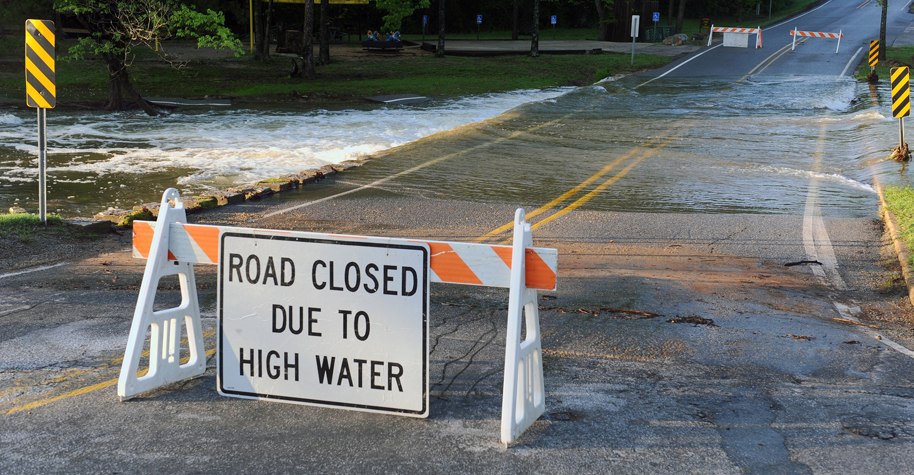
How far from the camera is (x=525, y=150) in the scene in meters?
16.9

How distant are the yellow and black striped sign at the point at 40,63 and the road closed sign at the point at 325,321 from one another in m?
6.34

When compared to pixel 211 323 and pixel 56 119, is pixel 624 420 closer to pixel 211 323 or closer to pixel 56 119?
pixel 211 323

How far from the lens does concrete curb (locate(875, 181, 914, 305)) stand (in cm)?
753

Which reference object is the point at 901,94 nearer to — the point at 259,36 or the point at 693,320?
the point at 693,320

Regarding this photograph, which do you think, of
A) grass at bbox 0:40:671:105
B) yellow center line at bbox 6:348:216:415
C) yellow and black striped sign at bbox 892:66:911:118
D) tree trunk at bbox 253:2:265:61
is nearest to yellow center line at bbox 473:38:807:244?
yellow center line at bbox 6:348:216:415

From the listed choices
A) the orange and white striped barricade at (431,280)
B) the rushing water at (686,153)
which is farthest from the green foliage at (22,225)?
the rushing water at (686,153)

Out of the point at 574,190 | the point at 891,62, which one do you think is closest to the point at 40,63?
the point at 574,190

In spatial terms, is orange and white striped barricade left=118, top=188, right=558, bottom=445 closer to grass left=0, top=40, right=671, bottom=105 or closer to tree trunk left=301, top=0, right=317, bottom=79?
grass left=0, top=40, right=671, bottom=105

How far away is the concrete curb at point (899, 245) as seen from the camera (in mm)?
7531

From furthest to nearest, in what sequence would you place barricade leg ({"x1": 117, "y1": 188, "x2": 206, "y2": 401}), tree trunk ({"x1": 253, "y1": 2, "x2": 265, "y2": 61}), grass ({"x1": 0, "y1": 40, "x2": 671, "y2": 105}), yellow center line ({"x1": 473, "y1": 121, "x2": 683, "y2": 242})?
tree trunk ({"x1": 253, "y1": 2, "x2": 265, "y2": 61}) → grass ({"x1": 0, "y1": 40, "x2": 671, "y2": 105}) → yellow center line ({"x1": 473, "y1": 121, "x2": 683, "y2": 242}) → barricade leg ({"x1": 117, "y1": 188, "x2": 206, "y2": 401})

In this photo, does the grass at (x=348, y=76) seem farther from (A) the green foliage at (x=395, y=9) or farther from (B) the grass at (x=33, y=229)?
(B) the grass at (x=33, y=229)

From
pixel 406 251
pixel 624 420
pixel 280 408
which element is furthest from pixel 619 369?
pixel 280 408

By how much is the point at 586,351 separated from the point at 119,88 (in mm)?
21846

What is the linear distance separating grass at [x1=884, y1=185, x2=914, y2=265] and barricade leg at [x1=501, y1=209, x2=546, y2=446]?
574cm
